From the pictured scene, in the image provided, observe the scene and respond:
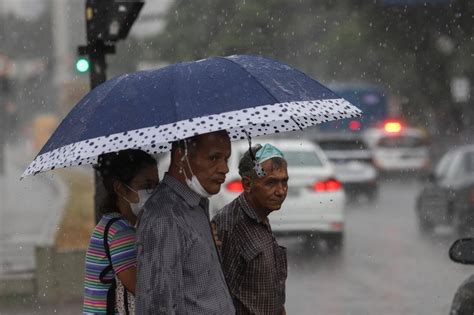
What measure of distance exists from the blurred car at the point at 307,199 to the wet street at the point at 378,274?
349mm

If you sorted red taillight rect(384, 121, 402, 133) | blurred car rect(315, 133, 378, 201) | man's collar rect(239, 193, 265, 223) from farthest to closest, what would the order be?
red taillight rect(384, 121, 402, 133)
blurred car rect(315, 133, 378, 201)
man's collar rect(239, 193, 265, 223)

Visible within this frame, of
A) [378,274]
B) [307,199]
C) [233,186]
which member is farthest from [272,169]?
[307,199]

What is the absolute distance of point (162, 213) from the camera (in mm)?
3705

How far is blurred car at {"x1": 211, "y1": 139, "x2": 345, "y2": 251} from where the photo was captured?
1421 cm

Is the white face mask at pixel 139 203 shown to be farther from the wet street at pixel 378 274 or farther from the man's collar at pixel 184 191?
the wet street at pixel 378 274

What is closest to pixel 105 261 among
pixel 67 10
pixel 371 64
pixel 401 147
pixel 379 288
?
pixel 379 288

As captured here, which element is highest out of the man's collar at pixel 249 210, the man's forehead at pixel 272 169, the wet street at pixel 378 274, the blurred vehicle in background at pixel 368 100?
the blurred vehicle in background at pixel 368 100

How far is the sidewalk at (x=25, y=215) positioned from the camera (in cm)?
1379

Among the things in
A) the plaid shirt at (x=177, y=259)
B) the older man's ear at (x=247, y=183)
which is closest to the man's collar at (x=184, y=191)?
the plaid shirt at (x=177, y=259)

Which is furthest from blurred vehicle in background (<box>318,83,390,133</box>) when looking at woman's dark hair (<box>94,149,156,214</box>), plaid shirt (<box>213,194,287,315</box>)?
woman's dark hair (<box>94,149,156,214</box>)

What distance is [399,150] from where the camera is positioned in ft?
108

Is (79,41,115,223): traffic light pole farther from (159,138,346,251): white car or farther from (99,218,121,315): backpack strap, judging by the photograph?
(159,138,346,251): white car

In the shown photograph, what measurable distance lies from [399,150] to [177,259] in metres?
29.7

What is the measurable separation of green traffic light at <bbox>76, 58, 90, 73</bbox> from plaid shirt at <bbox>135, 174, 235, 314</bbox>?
12.8 ft
